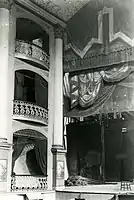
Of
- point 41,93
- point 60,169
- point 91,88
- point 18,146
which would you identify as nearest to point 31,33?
point 41,93

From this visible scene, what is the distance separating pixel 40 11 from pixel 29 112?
346 centimetres

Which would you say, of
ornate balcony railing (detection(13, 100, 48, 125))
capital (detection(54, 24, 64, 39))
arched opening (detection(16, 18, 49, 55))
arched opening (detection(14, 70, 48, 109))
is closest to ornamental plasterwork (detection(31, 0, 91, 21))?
capital (detection(54, 24, 64, 39))

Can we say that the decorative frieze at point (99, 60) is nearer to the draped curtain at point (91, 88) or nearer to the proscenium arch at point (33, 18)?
the draped curtain at point (91, 88)

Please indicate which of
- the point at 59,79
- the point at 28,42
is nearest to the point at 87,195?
the point at 59,79

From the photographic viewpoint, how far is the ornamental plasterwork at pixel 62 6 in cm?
1223

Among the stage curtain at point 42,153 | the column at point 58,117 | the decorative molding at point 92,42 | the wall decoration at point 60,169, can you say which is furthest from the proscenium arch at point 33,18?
the wall decoration at point 60,169

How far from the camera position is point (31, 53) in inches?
464

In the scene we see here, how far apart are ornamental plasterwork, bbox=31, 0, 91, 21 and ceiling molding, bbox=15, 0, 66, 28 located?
4.6 inches

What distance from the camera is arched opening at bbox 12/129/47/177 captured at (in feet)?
38.2

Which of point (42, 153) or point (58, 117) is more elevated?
point (58, 117)

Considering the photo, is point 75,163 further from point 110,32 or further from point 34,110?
point 110,32

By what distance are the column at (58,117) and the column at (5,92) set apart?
2018mm

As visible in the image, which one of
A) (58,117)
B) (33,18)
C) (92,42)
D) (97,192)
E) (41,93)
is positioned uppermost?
(33,18)

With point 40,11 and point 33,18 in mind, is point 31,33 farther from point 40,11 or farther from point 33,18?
point 40,11
